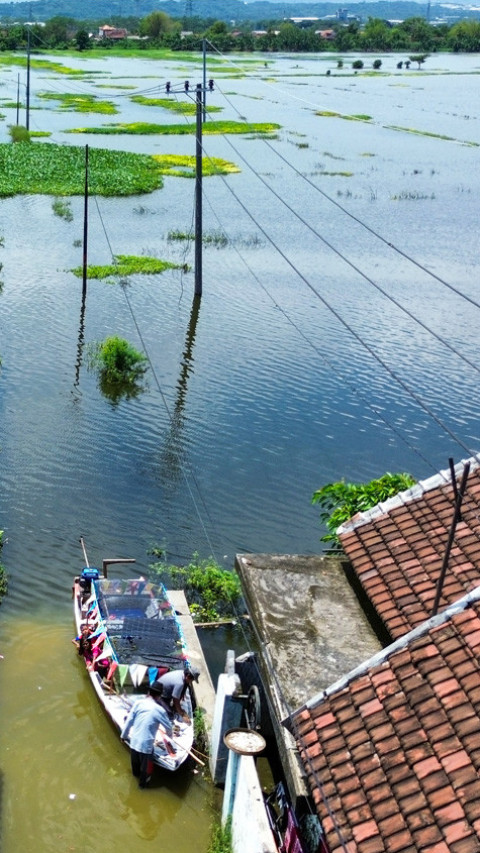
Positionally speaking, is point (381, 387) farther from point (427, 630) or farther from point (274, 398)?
point (427, 630)

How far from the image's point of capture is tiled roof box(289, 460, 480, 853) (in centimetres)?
801

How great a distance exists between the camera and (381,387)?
93.1ft

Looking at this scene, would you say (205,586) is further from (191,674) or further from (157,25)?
(157,25)

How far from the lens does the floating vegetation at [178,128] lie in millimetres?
75188

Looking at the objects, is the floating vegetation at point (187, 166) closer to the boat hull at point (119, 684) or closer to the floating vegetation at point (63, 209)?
the floating vegetation at point (63, 209)

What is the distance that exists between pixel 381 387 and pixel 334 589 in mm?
17001

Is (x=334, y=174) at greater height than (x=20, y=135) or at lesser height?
lesser

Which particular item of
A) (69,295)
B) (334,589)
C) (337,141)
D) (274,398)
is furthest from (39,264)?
(337,141)

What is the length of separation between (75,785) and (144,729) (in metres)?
1.35

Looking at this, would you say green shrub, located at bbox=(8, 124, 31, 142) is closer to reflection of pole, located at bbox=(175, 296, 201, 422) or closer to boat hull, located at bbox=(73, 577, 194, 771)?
reflection of pole, located at bbox=(175, 296, 201, 422)

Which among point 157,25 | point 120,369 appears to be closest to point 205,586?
point 120,369

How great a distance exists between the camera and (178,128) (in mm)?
77188

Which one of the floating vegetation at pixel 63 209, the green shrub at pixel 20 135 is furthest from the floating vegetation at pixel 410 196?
the green shrub at pixel 20 135

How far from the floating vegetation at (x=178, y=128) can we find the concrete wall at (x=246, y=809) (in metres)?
67.3
